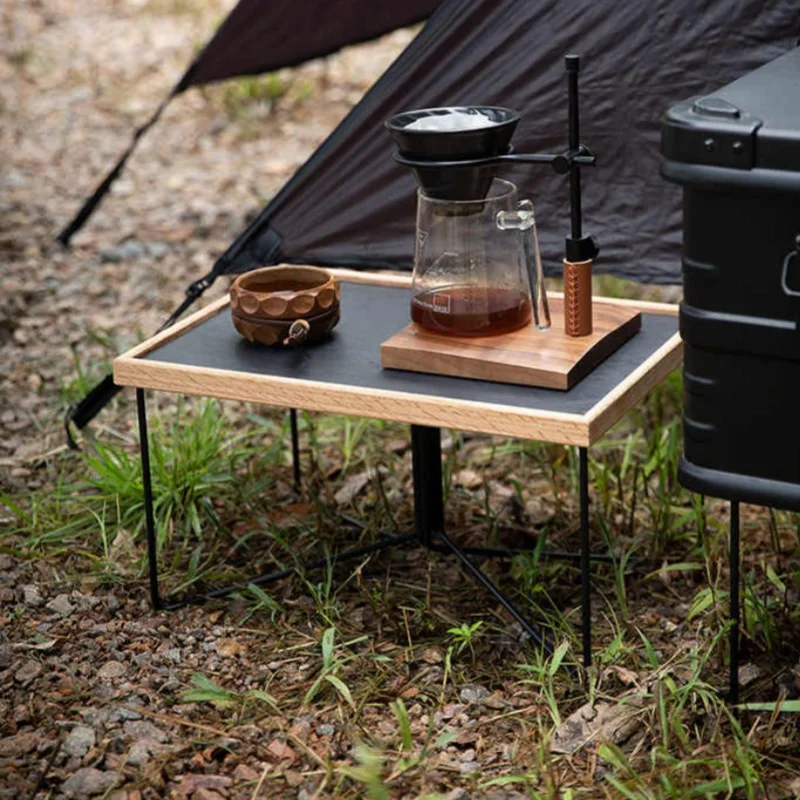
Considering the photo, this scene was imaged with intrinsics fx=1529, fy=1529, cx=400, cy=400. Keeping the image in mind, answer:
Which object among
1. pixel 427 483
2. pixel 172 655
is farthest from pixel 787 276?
pixel 172 655

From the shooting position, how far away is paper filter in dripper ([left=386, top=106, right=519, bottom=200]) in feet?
7.43

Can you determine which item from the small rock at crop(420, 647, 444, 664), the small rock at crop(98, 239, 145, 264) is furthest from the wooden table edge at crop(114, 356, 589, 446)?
the small rock at crop(98, 239, 145, 264)

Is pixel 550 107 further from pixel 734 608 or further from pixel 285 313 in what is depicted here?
pixel 734 608

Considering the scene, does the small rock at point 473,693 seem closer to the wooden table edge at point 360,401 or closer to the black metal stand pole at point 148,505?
the wooden table edge at point 360,401

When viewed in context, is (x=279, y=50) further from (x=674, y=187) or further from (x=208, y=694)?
(x=208, y=694)

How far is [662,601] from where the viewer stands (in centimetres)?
271

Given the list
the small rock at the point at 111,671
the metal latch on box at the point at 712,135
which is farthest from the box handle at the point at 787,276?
the small rock at the point at 111,671

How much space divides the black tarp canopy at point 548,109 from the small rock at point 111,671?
736mm

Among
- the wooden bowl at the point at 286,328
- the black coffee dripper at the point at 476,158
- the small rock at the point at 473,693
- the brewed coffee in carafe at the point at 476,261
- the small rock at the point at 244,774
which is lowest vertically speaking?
the small rock at the point at 473,693

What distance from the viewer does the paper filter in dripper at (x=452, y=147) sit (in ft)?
7.43

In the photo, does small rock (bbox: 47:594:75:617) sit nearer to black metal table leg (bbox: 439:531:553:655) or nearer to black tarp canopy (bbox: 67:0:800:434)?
black tarp canopy (bbox: 67:0:800:434)

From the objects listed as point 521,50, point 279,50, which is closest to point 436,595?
point 521,50

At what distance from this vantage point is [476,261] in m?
2.39

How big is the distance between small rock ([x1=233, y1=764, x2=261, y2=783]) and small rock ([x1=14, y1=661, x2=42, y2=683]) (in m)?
0.44
